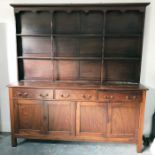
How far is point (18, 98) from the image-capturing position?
8.50ft

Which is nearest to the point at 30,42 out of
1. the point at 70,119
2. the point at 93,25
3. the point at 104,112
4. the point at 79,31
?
the point at 79,31

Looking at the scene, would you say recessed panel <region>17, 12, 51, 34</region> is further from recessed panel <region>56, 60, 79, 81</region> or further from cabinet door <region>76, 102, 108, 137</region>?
cabinet door <region>76, 102, 108, 137</region>

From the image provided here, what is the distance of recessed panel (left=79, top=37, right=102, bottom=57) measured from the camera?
281 centimetres

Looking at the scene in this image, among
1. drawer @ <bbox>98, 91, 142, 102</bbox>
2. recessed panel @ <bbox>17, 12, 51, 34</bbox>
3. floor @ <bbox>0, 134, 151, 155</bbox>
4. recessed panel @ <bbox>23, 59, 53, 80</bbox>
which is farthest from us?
recessed panel @ <bbox>23, 59, 53, 80</bbox>

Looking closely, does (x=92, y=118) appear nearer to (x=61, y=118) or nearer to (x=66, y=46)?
(x=61, y=118)

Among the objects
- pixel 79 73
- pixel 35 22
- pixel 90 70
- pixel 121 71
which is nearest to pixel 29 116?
pixel 79 73

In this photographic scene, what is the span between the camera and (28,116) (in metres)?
2.62

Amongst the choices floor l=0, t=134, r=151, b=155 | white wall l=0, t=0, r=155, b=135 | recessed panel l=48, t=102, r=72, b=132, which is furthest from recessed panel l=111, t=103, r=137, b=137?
recessed panel l=48, t=102, r=72, b=132

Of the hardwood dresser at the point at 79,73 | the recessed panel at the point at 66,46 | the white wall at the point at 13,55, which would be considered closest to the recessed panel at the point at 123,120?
the hardwood dresser at the point at 79,73

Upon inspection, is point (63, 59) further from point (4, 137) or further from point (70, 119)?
point (4, 137)

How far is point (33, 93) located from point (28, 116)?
0.36 m

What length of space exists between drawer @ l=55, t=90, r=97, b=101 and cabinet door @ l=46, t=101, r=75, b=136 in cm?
9

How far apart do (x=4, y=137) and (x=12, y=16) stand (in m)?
2.00

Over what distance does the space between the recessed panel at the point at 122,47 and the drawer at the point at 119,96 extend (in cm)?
66
